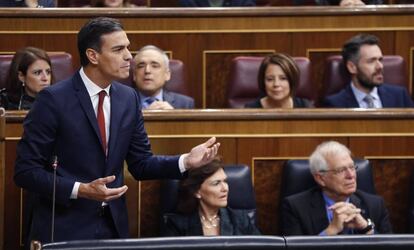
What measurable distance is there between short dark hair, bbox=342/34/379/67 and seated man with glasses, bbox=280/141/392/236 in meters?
0.61

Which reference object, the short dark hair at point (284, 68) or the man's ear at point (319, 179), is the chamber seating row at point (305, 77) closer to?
the short dark hair at point (284, 68)

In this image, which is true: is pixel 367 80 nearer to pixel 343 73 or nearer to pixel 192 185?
pixel 343 73

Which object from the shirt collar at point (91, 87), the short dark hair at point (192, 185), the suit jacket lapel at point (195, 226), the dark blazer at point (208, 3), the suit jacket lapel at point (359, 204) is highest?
the dark blazer at point (208, 3)

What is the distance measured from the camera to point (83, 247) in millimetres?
1036

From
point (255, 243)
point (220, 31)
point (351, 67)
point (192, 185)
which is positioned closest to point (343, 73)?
point (351, 67)

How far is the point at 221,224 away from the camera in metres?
1.77

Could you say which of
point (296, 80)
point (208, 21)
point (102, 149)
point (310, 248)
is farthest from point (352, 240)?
point (208, 21)

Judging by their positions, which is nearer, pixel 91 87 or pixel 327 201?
pixel 91 87

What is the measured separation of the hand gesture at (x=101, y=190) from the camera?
4.56 feet

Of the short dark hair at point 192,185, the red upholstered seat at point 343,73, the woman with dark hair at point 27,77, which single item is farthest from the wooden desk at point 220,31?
the short dark hair at point 192,185

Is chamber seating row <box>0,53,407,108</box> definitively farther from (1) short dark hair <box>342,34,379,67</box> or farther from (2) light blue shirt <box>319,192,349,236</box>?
(2) light blue shirt <box>319,192,349,236</box>

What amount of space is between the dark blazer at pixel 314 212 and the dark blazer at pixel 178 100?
514 millimetres

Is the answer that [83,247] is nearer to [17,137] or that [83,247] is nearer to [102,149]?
[102,149]

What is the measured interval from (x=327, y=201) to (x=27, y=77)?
70 cm
